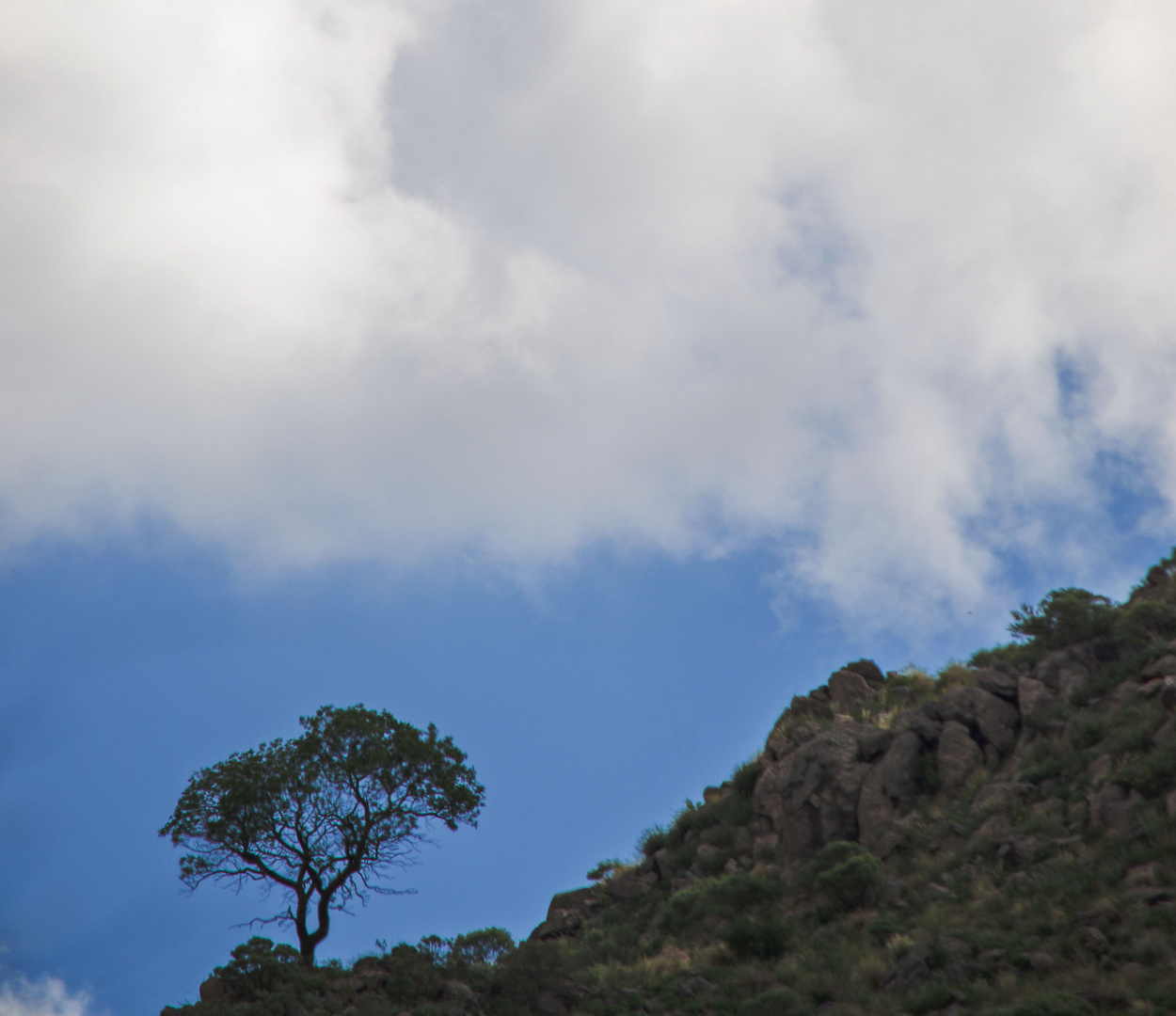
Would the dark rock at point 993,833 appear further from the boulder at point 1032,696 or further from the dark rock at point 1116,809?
the boulder at point 1032,696

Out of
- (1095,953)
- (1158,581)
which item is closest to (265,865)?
(1095,953)

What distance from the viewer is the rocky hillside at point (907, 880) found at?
19297 mm

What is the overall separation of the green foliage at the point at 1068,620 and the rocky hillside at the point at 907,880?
0.09 metres

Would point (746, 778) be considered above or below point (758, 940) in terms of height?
above

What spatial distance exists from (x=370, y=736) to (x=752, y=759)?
16.3 m

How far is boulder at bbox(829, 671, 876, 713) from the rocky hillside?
0.87ft

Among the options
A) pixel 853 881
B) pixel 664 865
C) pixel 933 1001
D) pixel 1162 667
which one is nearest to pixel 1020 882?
pixel 853 881

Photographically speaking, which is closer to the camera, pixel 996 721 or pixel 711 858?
pixel 996 721

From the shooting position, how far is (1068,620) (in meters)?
33.1

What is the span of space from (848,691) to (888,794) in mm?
9257

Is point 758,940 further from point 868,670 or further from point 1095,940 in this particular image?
point 868,670

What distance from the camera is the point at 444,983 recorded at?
2217 centimetres

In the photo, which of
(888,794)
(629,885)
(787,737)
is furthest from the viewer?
(787,737)

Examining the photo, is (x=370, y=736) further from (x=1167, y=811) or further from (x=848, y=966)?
(x=1167, y=811)
